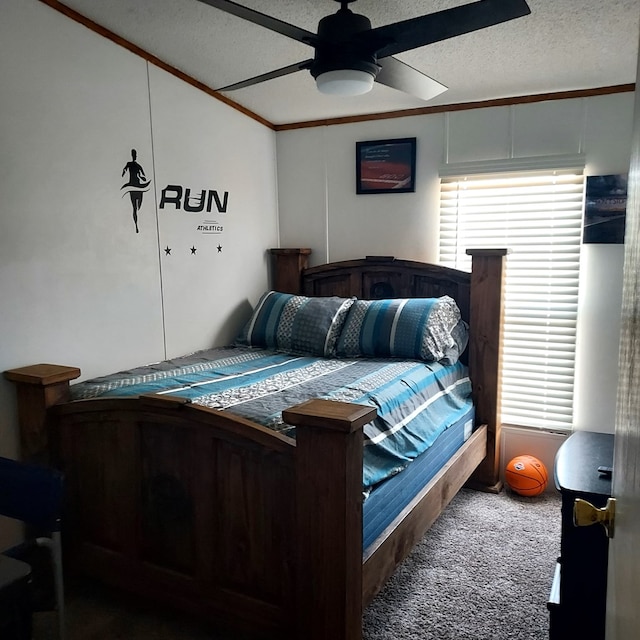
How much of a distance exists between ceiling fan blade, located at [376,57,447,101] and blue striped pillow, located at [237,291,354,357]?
1.25m

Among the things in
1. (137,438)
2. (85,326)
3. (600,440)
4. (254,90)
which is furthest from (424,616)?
(254,90)

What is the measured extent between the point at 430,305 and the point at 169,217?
4.81ft

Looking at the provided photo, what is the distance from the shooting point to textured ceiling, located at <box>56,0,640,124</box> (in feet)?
7.28

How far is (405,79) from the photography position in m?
2.25

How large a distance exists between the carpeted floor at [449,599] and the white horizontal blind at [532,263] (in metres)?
0.74

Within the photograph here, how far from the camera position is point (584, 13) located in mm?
2189

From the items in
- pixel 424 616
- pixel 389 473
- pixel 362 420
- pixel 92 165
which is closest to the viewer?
pixel 362 420

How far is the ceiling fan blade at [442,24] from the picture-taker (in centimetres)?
158

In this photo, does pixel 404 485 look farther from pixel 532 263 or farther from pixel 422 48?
pixel 422 48

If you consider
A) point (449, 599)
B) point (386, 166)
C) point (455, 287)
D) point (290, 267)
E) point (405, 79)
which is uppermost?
point (405, 79)

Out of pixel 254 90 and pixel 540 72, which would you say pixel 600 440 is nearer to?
pixel 540 72

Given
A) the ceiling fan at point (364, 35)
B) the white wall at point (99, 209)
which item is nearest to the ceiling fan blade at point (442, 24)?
the ceiling fan at point (364, 35)

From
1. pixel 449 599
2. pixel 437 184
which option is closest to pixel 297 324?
pixel 437 184

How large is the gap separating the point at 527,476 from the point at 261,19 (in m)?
2.59
